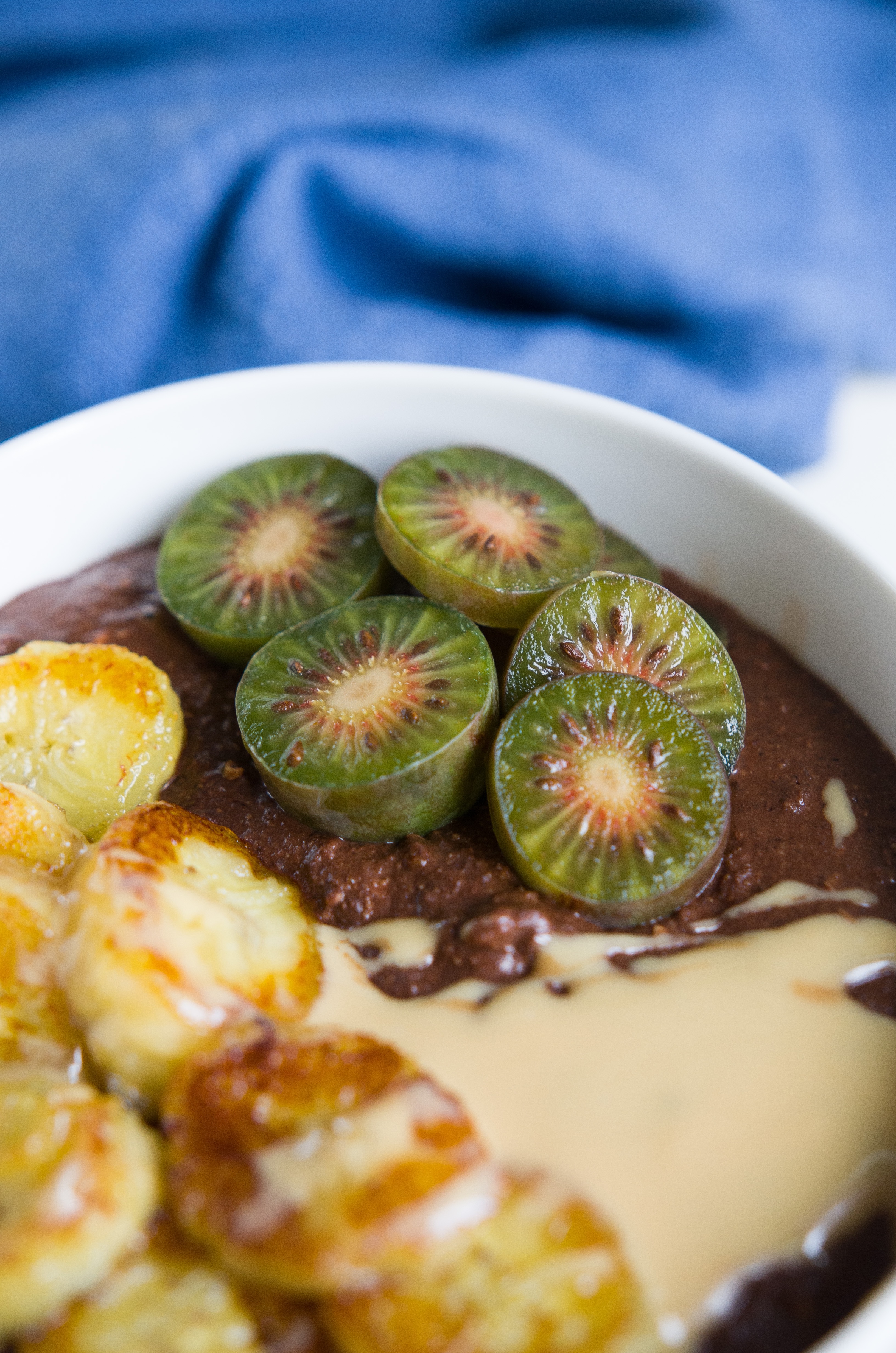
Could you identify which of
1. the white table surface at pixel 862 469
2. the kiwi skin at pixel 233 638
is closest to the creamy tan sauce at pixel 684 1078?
the kiwi skin at pixel 233 638

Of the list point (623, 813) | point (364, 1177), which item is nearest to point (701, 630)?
point (623, 813)

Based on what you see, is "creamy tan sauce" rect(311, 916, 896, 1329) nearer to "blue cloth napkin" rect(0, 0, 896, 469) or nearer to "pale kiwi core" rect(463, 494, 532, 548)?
"pale kiwi core" rect(463, 494, 532, 548)

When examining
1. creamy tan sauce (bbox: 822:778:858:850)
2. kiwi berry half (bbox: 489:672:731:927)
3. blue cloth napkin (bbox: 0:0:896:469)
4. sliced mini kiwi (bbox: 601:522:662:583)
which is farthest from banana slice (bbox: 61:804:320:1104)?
blue cloth napkin (bbox: 0:0:896:469)

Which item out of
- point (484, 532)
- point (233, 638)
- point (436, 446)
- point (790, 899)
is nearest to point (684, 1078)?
point (790, 899)

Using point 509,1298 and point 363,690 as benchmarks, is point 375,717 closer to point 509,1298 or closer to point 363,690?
point 363,690

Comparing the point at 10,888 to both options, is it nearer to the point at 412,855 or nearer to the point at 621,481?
Result: the point at 412,855

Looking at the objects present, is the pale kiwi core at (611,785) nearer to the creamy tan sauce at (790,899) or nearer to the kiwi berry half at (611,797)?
the kiwi berry half at (611,797)
